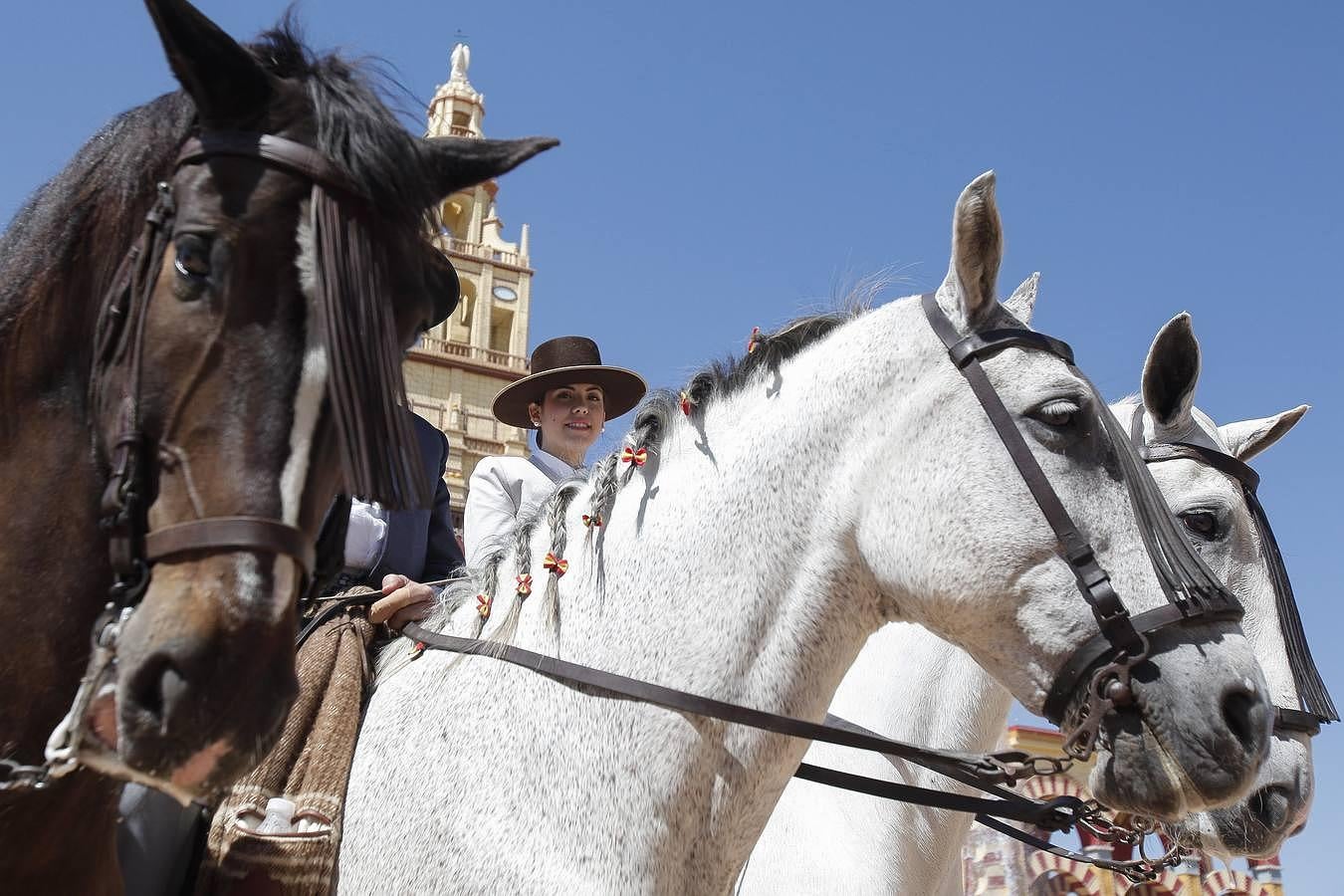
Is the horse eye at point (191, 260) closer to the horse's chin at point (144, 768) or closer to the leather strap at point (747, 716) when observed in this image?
the horse's chin at point (144, 768)

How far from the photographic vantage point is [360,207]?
1.92 meters

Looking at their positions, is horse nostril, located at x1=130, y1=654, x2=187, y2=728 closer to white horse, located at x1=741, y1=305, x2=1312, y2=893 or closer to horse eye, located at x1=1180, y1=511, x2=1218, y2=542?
white horse, located at x1=741, y1=305, x2=1312, y2=893

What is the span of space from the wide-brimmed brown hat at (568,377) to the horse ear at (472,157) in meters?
2.76

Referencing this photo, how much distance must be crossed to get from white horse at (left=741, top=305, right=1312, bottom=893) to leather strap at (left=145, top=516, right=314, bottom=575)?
283 centimetres

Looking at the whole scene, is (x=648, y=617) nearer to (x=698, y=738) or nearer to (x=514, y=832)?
(x=698, y=738)

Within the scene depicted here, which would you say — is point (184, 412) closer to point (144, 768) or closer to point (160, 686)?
point (160, 686)

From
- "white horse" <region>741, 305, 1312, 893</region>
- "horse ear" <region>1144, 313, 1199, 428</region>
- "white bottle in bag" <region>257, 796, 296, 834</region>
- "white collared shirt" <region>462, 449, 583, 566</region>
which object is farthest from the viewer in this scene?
"horse ear" <region>1144, 313, 1199, 428</region>

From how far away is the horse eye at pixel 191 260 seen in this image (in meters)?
1.80

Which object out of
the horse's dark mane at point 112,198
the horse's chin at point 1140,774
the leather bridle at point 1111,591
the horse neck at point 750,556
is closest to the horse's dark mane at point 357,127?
the horse's dark mane at point 112,198

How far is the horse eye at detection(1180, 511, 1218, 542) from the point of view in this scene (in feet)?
14.8

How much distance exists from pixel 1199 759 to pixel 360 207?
2071 millimetres

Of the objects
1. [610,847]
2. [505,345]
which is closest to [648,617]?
[610,847]

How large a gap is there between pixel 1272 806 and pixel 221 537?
3.43 m

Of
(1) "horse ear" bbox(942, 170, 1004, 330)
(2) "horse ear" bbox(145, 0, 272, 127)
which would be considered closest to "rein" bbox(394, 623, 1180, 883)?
(1) "horse ear" bbox(942, 170, 1004, 330)
